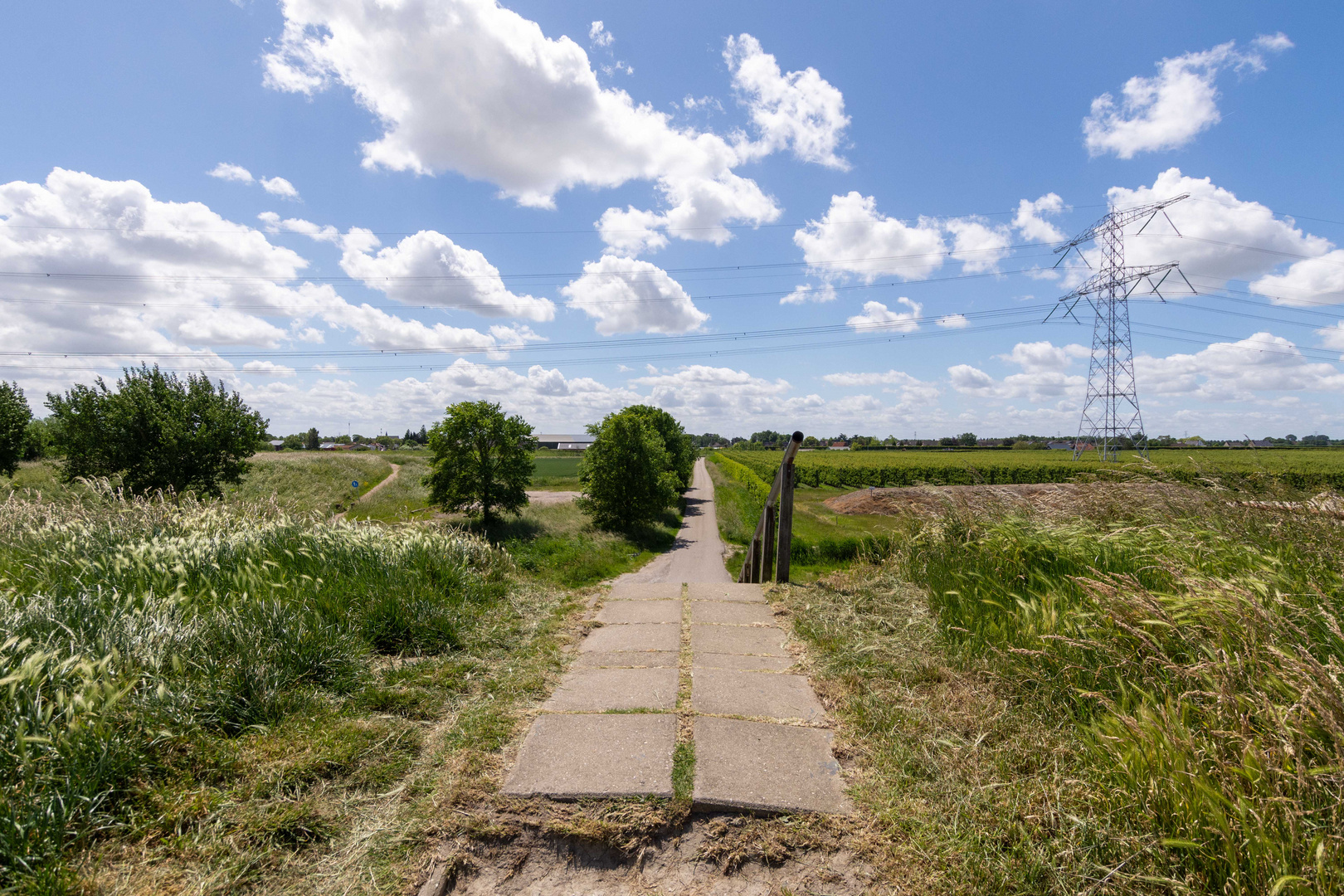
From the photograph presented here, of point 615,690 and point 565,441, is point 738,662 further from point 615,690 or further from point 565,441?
point 565,441

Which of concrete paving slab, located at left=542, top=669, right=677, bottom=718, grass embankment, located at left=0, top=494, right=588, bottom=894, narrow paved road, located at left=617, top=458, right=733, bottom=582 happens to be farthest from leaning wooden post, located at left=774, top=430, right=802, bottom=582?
concrete paving slab, located at left=542, top=669, right=677, bottom=718

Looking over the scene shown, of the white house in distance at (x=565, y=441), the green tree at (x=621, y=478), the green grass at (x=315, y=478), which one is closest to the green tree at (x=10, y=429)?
the green grass at (x=315, y=478)

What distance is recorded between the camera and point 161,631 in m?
3.35

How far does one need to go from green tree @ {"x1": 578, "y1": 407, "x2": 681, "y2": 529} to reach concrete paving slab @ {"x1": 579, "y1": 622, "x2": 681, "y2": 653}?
21.6 m

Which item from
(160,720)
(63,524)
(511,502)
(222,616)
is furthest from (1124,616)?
(511,502)

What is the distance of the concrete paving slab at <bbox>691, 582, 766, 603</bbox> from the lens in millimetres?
6484

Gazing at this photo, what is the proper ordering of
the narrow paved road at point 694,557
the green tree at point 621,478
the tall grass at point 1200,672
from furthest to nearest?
the green tree at point 621,478
the narrow paved road at point 694,557
the tall grass at point 1200,672

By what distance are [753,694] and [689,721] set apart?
2.08 feet

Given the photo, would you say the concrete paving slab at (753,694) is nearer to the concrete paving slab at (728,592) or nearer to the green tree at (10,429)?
the concrete paving slab at (728,592)

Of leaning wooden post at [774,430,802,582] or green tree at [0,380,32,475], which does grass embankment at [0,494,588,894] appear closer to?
leaning wooden post at [774,430,802,582]

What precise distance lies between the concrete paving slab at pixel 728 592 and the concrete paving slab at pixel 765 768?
2998 mm

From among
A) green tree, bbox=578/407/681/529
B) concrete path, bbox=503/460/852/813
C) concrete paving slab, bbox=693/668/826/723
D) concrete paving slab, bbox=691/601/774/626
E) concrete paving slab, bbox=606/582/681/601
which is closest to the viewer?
concrete path, bbox=503/460/852/813

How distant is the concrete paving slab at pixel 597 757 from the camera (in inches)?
110

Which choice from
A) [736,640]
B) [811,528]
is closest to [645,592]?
[736,640]
